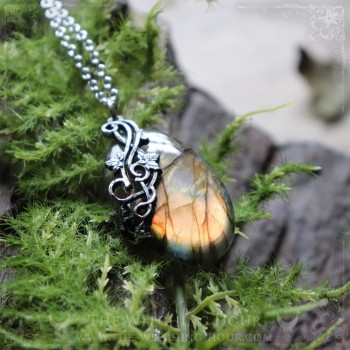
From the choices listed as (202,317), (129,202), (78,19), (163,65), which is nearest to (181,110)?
(163,65)

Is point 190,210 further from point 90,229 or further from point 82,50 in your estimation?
point 82,50

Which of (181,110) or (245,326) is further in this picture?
(181,110)

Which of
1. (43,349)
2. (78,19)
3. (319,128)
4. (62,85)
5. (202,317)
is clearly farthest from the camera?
(319,128)

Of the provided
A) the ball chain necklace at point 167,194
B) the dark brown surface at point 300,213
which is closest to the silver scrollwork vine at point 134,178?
the ball chain necklace at point 167,194

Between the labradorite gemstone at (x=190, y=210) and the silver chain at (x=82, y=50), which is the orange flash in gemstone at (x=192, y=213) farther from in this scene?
the silver chain at (x=82, y=50)

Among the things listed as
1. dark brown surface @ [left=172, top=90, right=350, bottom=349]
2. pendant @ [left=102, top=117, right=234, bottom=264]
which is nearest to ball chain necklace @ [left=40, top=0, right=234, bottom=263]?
pendant @ [left=102, top=117, right=234, bottom=264]

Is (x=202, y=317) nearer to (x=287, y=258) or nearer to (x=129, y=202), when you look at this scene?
(x=129, y=202)

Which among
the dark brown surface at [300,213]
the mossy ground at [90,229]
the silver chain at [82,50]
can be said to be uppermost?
the silver chain at [82,50]
